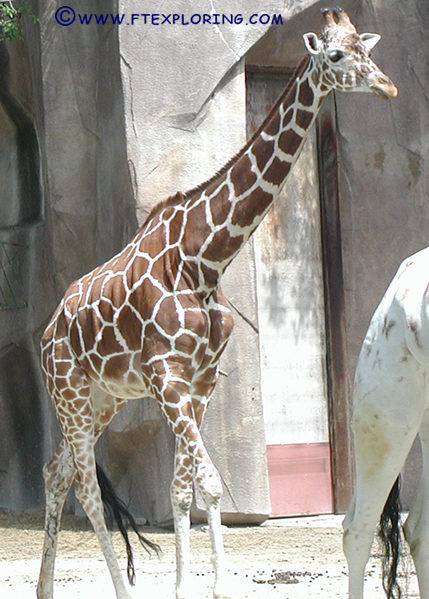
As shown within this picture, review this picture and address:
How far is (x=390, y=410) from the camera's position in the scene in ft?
13.1

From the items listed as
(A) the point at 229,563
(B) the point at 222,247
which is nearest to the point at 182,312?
(B) the point at 222,247

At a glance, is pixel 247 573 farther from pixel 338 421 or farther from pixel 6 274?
pixel 6 274

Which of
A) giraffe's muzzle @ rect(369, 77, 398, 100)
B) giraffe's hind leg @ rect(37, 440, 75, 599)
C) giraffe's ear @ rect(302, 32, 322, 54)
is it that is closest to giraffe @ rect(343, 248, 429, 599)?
giraffe's muzzle @ rect(369, 77, 398, 100)

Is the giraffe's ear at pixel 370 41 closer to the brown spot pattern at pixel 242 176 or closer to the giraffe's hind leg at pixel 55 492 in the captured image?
the brown spot pattern at pixel 242 176

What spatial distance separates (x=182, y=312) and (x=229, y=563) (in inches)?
83.0

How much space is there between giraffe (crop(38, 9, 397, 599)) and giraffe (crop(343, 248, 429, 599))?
0.90m

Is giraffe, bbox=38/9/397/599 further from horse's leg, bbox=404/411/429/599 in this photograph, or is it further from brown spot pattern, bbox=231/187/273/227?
horse's leg, bbox=404/411/429/599

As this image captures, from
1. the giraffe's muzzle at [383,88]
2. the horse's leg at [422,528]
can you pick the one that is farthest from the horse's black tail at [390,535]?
the giraffe's muzzle at [383,88]

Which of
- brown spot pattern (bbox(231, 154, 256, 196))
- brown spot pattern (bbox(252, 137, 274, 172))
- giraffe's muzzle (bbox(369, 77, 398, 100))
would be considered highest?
giraffe's muzzle (bbox(369, 77, 398, 100))

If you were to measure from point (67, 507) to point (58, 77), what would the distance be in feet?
11.9

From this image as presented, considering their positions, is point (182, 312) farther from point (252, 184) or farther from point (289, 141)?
point (289, 141)

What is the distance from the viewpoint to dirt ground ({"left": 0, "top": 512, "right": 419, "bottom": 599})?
564 centimetres

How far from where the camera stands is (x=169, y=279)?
5281 millimetres

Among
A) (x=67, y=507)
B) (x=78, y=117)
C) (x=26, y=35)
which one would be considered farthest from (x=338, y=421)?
(x=26, y=35)
